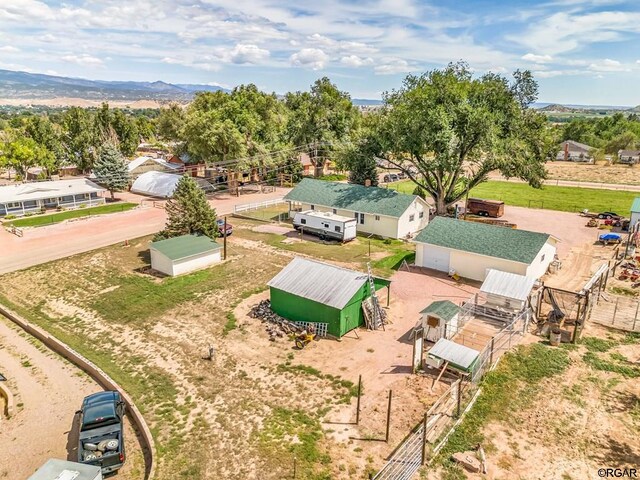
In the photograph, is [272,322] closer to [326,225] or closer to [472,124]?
[326,225]

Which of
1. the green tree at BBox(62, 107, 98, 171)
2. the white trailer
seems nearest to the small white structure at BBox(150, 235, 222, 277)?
the white trailer

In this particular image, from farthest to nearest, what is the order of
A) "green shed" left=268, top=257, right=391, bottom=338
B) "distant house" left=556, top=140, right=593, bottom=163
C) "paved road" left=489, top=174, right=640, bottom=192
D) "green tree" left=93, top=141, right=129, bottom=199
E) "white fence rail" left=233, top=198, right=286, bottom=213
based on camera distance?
1. "distant house" left=556, top=140, right=593, bottom=163
2. "paved road" left=489, top=174, right=640, bottom=192
3. "green tree" left=93, top=141, right=129, bottom=199
4. "white fence rail" left=233, top=198, right=286, bottom=213
5. "green shed" left=268, top=257, right=391, bottom=338

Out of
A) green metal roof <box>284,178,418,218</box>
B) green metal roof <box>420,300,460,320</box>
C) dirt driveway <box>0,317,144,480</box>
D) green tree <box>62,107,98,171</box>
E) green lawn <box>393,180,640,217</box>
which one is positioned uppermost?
green tree <box>62,107,98,171</box>

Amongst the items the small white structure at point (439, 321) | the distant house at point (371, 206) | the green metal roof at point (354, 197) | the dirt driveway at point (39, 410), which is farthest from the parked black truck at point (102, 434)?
the green metal roof at point (354, 197)

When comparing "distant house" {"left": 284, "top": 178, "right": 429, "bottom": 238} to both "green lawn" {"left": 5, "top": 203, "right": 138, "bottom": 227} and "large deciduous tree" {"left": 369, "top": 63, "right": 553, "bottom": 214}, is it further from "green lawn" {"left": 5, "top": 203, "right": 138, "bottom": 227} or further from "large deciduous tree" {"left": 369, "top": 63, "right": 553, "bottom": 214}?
"green lawn" {"left": 5, "top": 203, "right": 138, "bottom": 227}

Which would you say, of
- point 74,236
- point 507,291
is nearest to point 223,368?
point 507,291

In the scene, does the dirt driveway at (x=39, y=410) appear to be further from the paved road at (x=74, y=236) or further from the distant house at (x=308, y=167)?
the distant house at (x=308, y=167)

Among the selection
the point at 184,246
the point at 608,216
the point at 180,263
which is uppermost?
the point at 608,216
